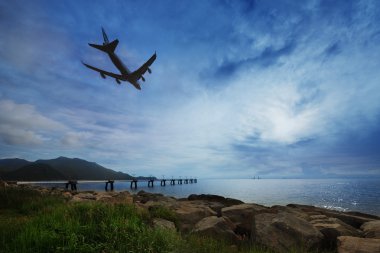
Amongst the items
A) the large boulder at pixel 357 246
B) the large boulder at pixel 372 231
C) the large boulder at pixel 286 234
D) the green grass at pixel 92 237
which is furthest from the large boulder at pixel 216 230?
the large boulder at pixel 372 231

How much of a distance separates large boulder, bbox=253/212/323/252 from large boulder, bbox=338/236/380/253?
2.85ft

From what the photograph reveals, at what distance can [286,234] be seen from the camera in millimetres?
8398

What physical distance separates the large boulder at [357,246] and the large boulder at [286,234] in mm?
868

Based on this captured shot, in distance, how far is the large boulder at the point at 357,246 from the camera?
22.8 ft

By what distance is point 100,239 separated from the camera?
6.60 metres

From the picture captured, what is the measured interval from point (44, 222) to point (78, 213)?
109 cm

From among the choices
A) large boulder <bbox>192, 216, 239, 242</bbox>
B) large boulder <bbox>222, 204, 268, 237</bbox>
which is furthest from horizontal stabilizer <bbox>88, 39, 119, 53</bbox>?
large boulder <bbox>192, 216, 239, 242</bbox>

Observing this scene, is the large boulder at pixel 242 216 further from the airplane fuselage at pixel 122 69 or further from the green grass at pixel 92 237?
the airplane fuselage at pixel 122 69

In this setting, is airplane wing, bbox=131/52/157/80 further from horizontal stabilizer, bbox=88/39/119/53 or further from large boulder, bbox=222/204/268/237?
large boulder, bbox=222/204/268/237

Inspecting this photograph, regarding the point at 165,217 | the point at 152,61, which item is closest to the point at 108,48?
the point at 152,61

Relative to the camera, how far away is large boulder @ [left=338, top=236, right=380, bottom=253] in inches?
274

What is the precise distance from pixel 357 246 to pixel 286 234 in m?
1.80

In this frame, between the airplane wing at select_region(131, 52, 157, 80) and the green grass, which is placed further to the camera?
the airplane wing at select_region(131, 52, 157, 80)

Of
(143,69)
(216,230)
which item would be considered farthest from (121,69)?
(216,230)
